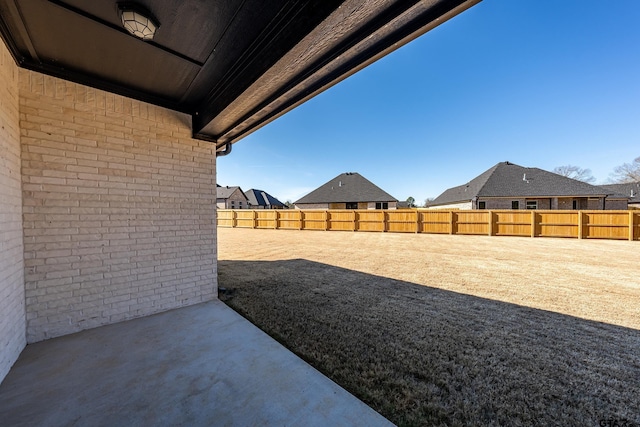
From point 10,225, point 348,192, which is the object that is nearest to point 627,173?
point 348,192

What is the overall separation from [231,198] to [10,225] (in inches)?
1308

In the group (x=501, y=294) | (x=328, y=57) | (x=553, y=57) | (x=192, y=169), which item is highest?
(x=553, y=57)

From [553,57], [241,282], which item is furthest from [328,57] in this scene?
[553,57]

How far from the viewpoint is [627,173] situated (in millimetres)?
29078

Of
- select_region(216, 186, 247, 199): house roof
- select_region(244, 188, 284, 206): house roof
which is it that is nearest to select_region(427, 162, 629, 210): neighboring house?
select_region(244, 188, 284, 206): house roof

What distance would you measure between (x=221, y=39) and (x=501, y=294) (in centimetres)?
527

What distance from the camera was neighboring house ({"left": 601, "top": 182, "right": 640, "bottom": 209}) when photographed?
24.1 m

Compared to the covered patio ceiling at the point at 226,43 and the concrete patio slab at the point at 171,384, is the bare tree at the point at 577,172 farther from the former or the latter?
the concrete patio slab at the point at 171,384

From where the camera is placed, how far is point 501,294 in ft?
12.6

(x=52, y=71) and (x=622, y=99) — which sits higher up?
(x=622, y=99)

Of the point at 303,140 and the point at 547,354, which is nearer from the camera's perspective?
the point at 547,354

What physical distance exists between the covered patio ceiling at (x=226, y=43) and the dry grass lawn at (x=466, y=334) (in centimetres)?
260

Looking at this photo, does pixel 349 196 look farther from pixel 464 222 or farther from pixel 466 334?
pixel 466 334

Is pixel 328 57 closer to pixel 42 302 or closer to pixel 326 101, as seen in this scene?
pixel 42 302
